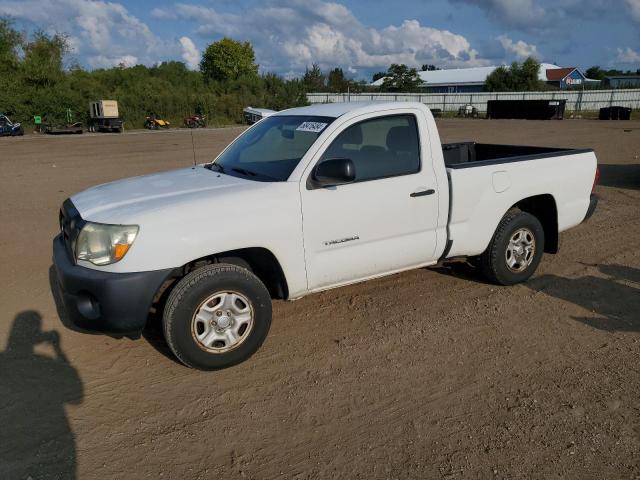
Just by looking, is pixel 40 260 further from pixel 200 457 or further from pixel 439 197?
pixel 439 197

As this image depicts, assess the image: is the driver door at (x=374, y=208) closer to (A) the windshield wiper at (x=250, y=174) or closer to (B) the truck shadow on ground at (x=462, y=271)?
(A) the windshield wiper at (x=250, y=174)

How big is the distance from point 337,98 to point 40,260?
53.0 metres

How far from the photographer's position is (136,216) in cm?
334

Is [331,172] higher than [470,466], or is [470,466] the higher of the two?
[331,172]

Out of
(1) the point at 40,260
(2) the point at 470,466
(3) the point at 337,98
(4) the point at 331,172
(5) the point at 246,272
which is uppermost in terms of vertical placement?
(3) the point at 337,98

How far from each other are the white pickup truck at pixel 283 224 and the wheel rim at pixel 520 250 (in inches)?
0.6

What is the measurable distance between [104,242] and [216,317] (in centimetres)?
89

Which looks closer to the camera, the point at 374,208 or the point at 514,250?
Answer: the point at 374,208

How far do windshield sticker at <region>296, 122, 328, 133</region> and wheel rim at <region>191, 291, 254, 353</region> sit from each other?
1.47 meters

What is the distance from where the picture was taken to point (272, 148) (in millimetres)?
4406

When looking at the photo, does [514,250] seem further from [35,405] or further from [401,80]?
[401,80]

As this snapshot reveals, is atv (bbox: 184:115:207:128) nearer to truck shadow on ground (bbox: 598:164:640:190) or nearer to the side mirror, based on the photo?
truck shadow on ground (bbox: 598:164:640:190)

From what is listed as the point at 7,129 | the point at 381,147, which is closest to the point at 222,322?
the point at 381,147

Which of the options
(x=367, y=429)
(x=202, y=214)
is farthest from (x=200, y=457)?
(x=202, y=214)
